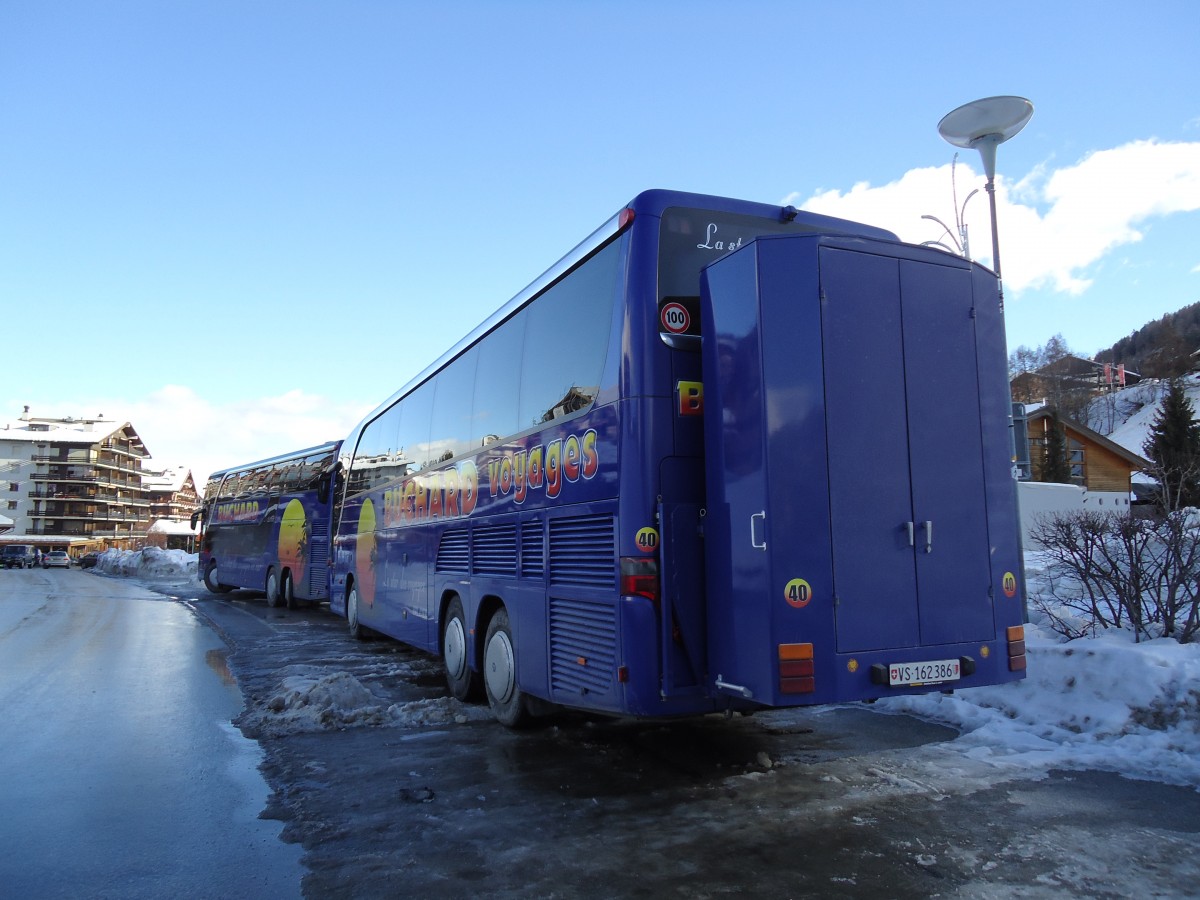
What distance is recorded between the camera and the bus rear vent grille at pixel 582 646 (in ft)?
18.0

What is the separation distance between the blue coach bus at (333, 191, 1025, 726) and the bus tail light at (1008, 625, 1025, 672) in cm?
2

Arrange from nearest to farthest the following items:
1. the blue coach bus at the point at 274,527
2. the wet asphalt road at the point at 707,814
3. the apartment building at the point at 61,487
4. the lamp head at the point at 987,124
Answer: the wet asphalt road at the point at 707,814, the lamp head at the point at 987,124, the blue coach bus at the point at 274,527, the apartment building at the point at 61,487

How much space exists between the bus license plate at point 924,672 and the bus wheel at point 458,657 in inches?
171

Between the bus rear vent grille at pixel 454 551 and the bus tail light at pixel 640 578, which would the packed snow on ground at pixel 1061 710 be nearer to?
the bus rear vent grille at pixel 454 551

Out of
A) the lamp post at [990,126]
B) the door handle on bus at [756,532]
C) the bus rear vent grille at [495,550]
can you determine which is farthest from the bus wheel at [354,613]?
the door handle on bus at [756,532]

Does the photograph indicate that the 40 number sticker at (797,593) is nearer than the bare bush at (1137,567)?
Yes

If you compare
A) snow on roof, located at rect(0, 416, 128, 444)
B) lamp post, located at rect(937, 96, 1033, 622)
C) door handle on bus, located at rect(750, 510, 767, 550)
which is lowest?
door handle on bus, located at rect(750, 510, 767, 550)

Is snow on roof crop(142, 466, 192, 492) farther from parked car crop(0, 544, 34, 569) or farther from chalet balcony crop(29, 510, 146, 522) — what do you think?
parked car crop(0, 544, 34, 569)

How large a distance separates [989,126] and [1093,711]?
725 cm

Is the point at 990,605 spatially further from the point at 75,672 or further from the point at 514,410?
the point at 75,672

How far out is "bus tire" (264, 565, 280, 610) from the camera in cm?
2148

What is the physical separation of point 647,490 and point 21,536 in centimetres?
12155

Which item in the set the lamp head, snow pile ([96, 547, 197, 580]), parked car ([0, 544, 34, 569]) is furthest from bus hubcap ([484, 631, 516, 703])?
parked car ([0, 544, 34, 569])

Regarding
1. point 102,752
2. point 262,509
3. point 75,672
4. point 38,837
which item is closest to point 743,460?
point 38,837
